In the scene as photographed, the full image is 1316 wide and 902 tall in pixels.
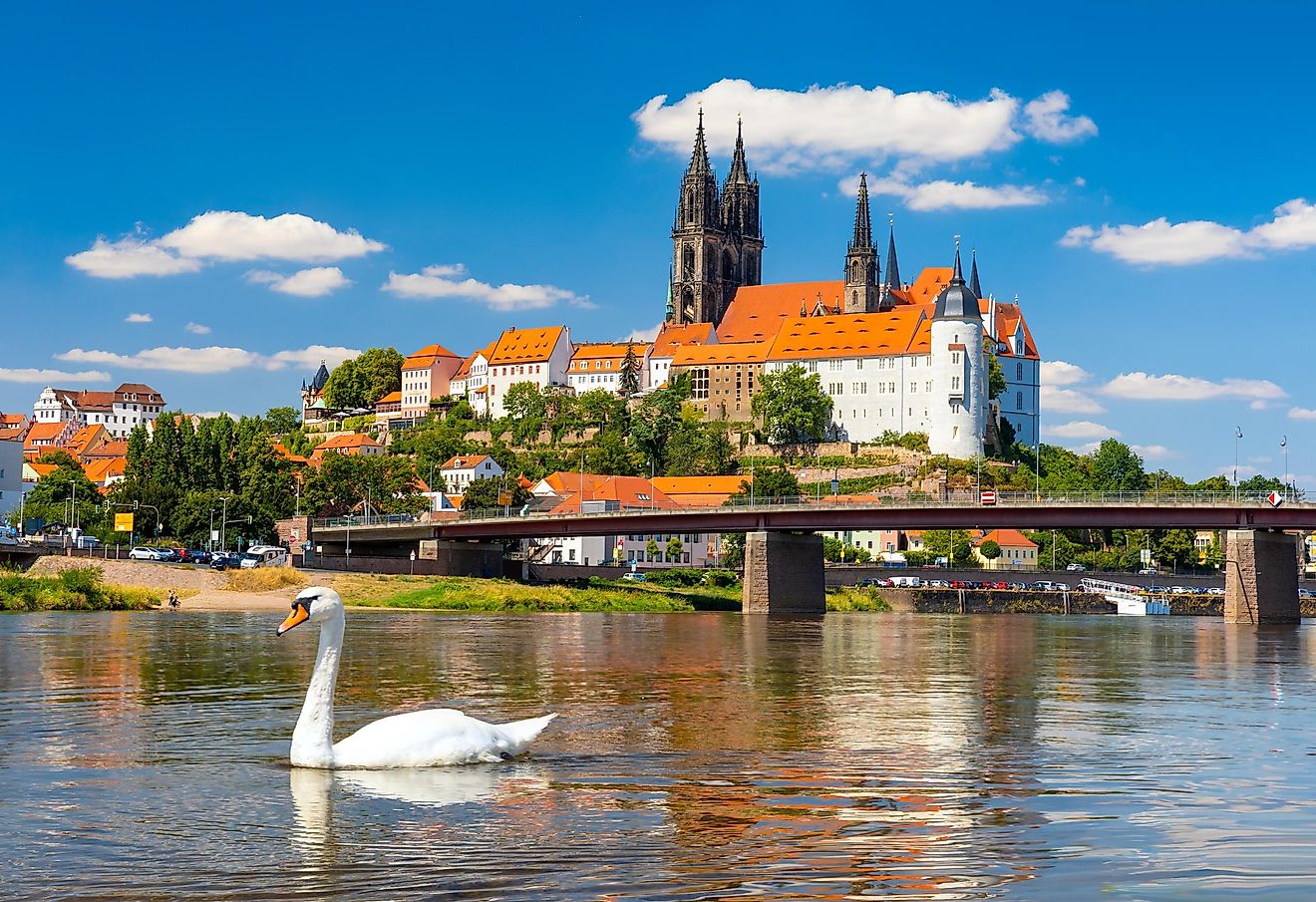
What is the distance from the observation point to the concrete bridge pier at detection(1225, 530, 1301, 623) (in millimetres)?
91500

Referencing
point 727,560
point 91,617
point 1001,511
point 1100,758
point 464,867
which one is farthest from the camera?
point 727,560

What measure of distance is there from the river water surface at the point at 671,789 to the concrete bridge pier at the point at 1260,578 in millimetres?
54863

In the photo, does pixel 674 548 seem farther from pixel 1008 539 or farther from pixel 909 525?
pixel 909 525

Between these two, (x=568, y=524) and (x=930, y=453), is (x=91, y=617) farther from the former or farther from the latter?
(x=930, y=453)

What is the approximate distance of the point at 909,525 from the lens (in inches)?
3907

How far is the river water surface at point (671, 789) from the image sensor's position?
13.5 meters

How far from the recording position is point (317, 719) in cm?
1886

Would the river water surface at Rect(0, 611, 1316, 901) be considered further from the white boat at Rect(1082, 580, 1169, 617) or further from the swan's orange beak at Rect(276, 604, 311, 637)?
the white boat at Rect(1082, 580, 1169, 617)

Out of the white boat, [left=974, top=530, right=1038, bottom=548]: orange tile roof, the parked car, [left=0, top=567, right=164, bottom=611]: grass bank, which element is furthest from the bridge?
[left=974, top=530, right=1038, bottom=548]: orange tile roof

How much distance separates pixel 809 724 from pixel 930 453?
16621 centimetres

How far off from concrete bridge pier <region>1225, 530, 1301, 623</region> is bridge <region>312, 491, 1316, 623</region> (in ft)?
0.19

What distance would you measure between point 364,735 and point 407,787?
1.25m

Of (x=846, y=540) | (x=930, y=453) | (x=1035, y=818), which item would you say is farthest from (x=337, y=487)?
(x=1035, y=818)

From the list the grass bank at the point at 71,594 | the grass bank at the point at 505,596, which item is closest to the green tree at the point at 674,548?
the grass bank at the point at 505,596
